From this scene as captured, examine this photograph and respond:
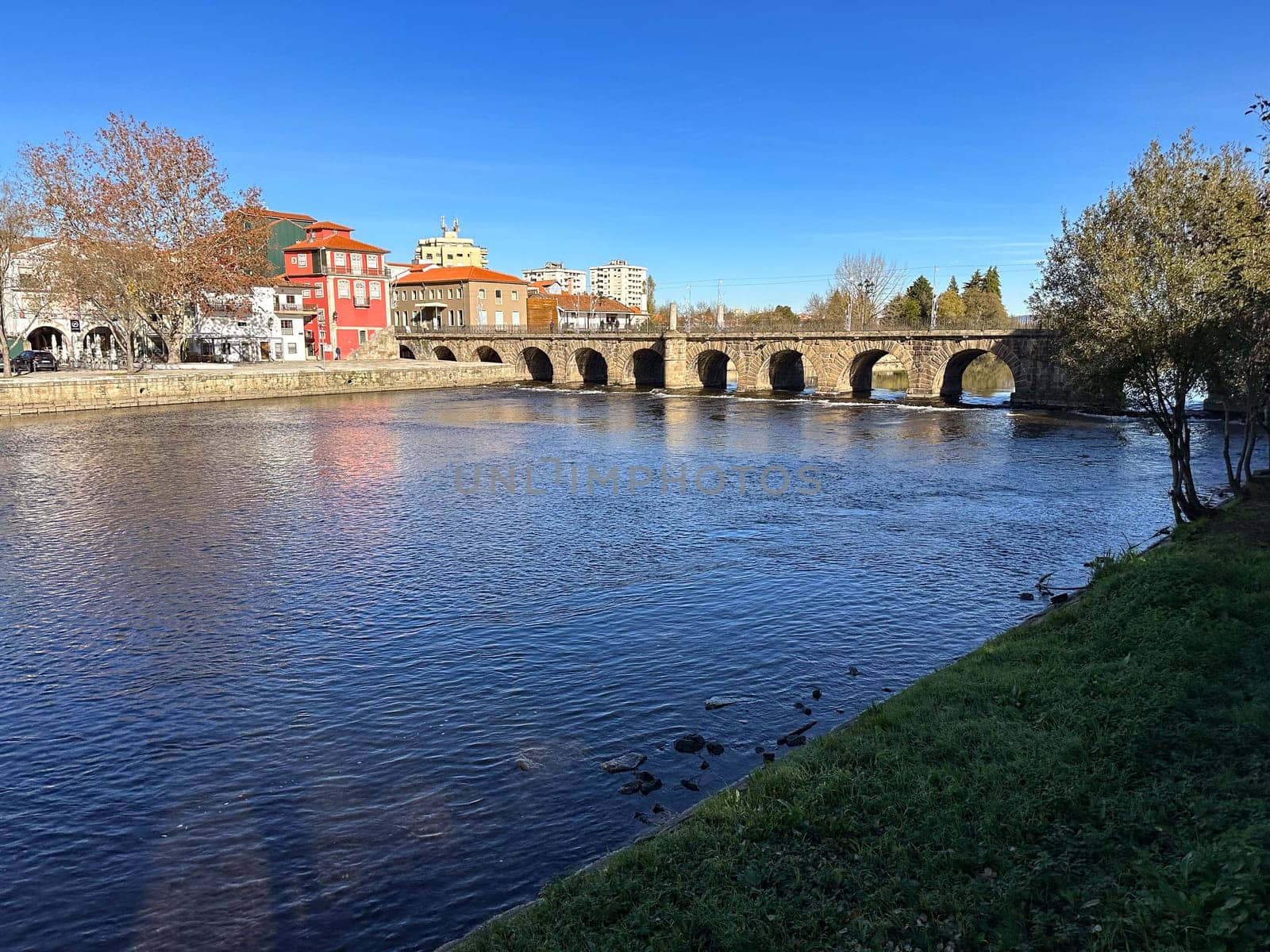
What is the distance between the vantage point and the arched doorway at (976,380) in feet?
218

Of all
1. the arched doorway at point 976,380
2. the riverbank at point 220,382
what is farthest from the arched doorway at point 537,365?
the arched doorway at point 976,380

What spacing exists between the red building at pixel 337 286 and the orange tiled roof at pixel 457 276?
16580mm

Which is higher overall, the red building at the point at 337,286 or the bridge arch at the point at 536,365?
the red building at the point at 337,286

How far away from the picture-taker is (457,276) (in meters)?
112

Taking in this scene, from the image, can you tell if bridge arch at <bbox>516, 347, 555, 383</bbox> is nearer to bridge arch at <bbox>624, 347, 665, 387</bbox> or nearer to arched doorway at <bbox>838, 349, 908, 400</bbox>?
bridge arch at <bbox>624, 347, 665, 387</bbox>

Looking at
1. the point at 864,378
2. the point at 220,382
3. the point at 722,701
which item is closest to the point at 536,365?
the point at 220,382

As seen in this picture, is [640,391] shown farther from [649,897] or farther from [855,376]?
[649,897]

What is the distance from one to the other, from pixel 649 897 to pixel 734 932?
0.96 meters

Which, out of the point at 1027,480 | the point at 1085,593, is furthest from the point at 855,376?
the point at 1085,593

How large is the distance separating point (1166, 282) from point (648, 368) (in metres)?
69.6

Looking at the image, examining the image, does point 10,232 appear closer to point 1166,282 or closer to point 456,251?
point 1166,282

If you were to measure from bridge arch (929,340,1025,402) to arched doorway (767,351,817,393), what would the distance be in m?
12.3

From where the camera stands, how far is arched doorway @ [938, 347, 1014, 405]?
2613 inches

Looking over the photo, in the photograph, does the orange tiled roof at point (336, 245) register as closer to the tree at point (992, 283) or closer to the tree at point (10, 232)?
the tree at point (10, 232)
